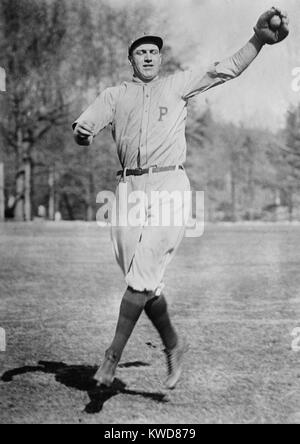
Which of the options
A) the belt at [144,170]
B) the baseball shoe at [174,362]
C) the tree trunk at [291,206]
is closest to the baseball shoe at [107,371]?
the baseball shoe at [174,362]

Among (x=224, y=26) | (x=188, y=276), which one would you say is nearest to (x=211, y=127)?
(x=188, y=276)

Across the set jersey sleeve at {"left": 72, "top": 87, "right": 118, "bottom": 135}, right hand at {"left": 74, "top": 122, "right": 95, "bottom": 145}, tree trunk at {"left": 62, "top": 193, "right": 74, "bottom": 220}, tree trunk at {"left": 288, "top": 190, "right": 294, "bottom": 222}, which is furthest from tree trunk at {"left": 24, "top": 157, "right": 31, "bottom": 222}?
right hand at {"left": 74, "top": 122, "right": 95, "bottom": 145}

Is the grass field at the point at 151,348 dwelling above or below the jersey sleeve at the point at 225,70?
below

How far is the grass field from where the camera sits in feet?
9.98

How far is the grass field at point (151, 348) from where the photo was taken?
3043mm

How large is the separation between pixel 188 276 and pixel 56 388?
17.6 ft

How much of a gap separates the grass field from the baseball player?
0.29 meters

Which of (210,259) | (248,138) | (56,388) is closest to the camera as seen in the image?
(56,388)

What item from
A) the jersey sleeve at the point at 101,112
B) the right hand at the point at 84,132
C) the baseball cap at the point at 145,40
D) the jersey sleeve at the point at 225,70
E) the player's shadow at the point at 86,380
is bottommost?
the player's shadow at the point at 86,380

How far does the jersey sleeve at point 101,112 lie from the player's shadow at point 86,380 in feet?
3.95

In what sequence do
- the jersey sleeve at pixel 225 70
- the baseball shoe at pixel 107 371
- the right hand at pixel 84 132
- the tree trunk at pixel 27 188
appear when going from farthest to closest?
the tree trunk at pixel 27 188, the jersey sleeve at pixel 225 70, the right hand at pixel 84 132, the baseball shoe at pixel 107 371

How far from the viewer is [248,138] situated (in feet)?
89.2

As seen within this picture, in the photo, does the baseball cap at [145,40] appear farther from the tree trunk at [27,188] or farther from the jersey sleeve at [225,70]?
the tree trunk at [27,188]

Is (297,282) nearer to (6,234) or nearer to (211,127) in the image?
(6,234)
